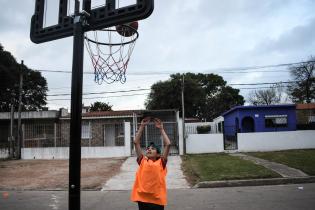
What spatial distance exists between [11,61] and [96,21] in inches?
1618

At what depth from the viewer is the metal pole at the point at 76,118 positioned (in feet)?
13.4

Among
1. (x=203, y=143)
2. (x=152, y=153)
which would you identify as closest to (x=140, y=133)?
(x=152, y=153)

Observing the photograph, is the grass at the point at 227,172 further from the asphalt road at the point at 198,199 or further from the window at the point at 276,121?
the window at the point at 276,121

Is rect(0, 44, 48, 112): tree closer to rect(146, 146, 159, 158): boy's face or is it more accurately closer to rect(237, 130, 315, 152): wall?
rect(237, 130, 315, 152): wall

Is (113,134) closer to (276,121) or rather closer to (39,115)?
(39,115)

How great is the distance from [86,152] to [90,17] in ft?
64.9

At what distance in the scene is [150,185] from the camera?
4.66 m

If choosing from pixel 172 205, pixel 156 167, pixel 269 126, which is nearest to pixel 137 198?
pixel 156 167

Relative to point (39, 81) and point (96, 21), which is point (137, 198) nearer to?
point (96, 21)

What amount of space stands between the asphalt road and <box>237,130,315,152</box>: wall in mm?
12065

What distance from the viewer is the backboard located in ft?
14.5

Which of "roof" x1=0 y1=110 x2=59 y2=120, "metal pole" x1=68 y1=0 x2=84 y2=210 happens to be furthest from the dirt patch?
"roof" x1=0 y1=110 x2=59 y2=120

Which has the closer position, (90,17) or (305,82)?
(90,17)

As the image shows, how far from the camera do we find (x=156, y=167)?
474 centimetres
